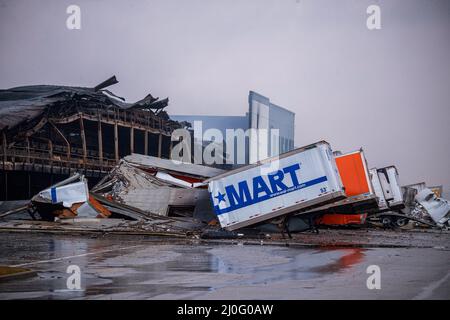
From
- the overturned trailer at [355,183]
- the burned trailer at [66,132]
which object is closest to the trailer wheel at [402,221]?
the overturned trailer at [355,183]

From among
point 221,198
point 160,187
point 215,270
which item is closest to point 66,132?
point 160,187

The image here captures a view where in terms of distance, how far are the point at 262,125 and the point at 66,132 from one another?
1287 centimetres

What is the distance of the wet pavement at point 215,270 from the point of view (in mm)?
8523

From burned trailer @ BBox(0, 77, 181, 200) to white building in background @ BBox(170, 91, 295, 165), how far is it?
5.42 m

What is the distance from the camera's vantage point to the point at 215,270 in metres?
11.7

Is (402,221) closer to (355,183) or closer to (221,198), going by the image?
(355,183)

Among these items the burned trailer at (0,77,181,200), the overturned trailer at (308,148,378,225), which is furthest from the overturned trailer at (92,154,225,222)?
the burned trailer at (0,77,181,200)

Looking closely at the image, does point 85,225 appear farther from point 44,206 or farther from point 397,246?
point 397,246

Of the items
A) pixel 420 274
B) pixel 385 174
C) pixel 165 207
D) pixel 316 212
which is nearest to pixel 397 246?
pixel 316 212

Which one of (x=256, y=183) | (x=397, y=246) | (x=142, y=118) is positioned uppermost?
(x=142, y=118)
